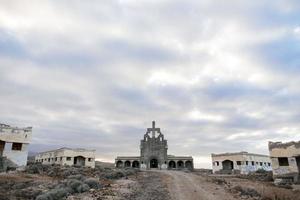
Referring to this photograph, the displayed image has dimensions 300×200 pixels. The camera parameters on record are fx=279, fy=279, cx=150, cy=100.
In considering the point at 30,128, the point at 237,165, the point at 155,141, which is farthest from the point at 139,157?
the point at 30,128

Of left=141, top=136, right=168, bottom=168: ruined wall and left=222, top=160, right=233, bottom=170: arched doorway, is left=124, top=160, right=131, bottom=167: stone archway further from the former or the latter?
left=222, top=160, right=233, bottom=170: arched doorway

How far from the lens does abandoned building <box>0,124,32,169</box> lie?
40875 millimetres

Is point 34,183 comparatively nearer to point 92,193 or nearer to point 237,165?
point 92,193

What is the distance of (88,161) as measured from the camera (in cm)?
6350

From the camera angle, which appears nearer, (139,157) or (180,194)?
(180,194)

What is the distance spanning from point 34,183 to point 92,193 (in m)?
8.42

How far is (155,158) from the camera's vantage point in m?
72.1

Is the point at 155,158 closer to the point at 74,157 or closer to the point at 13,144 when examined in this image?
the point at 74,157

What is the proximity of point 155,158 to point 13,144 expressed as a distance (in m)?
38.2

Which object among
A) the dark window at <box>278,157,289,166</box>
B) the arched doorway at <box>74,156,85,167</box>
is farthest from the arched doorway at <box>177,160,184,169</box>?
the dark window at <box>278,157,289,166</box>

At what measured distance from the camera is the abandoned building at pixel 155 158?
236ft

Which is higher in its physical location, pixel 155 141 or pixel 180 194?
pixel 155 141

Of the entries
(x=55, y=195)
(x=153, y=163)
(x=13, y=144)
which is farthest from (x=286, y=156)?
(x=153, y=163)

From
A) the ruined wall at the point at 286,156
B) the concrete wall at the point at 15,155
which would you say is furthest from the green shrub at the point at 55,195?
the ruined wall at the point at 286,156
